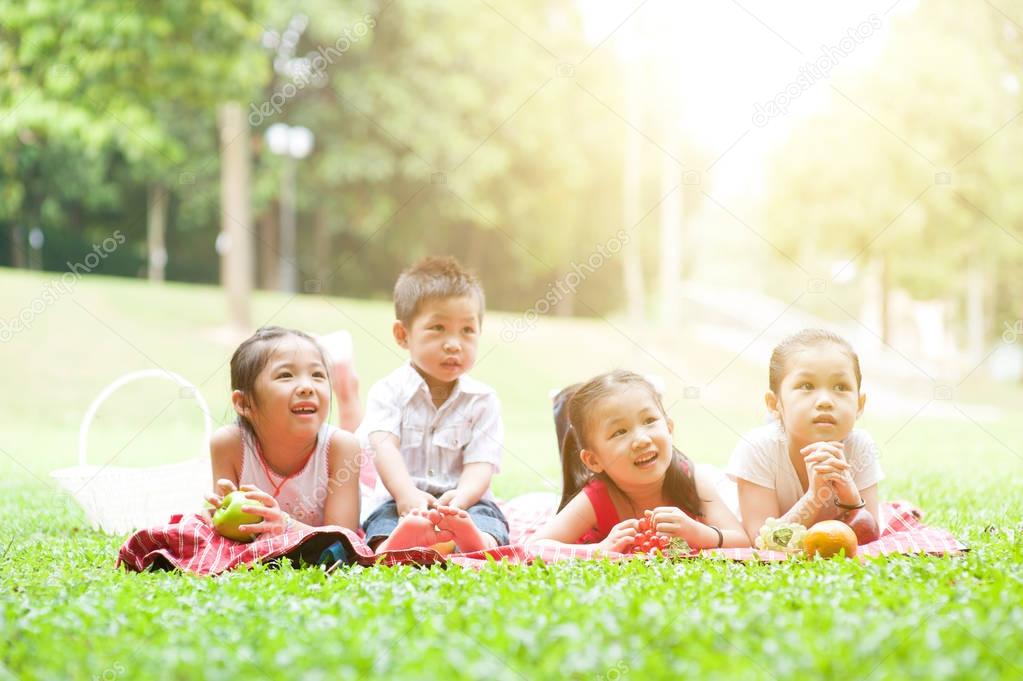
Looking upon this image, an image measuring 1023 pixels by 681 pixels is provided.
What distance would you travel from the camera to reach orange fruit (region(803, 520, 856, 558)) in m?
3.55

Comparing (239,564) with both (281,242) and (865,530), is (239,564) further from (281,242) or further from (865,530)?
(281,242)

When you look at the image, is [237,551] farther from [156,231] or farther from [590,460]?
[156,231]

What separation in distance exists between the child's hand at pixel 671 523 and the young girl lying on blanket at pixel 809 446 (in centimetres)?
42

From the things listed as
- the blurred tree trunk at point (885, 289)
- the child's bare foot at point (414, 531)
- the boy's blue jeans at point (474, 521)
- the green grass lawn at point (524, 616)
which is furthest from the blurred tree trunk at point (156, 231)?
the child's bare foot at point (414, 531)

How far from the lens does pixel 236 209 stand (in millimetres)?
14320

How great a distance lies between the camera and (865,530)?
394 centimetres

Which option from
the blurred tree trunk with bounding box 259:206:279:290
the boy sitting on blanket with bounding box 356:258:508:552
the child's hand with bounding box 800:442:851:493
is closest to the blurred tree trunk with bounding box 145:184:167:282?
the blurred tree trunk with bounding box 259:206:279:290

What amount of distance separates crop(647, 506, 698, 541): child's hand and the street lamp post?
1429 centimetres

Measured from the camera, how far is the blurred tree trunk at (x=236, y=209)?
1440 centimetres

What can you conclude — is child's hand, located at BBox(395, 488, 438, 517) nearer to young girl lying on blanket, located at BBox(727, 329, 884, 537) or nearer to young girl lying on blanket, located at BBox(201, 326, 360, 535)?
young girl lying on blanket, located at BBox(201, 326, 360, 535)

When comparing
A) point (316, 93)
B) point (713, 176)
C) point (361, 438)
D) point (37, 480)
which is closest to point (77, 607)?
point (361, 438)

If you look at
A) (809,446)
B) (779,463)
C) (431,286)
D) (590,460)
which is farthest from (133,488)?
(809,446)

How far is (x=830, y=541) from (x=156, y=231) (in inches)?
840

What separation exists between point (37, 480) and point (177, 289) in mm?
11343
